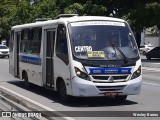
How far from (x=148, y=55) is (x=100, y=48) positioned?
35.0 m

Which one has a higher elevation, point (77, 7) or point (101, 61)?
point (77, 7)

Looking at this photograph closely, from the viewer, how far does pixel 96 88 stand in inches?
455

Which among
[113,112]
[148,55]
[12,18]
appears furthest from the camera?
[12,18]

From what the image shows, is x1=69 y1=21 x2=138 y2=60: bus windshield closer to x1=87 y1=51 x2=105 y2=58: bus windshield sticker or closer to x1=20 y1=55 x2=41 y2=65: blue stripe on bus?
x1=87 y1=51 x2=105 y2=58: bus windshield sticker

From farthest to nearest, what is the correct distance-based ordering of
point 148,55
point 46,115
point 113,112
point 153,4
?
point 148,55 → point 153,4 → point 113,112 → point 46,115

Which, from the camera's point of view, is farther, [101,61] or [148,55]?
[148,55]

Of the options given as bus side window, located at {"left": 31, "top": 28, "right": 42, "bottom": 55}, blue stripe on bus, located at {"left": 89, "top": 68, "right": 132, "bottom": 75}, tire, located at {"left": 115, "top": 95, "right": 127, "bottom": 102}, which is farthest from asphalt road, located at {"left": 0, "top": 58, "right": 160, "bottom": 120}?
bus side window, located at {"left": 31, "top": 28, "right": 42, "bottom": 55}

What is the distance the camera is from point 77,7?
137ft

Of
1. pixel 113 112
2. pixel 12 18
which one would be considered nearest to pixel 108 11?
pixel 12 18

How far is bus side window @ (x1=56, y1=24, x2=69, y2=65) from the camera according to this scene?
40.3ft

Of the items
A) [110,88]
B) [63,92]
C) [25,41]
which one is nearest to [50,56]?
[63,92]

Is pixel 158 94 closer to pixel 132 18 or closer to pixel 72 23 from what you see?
pixel 72 23

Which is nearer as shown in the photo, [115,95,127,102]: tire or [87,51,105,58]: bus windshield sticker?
[87,51,105,58]: bus windshield sticker

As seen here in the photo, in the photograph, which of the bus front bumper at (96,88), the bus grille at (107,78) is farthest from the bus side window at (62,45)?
the bus grille at (107,78)
